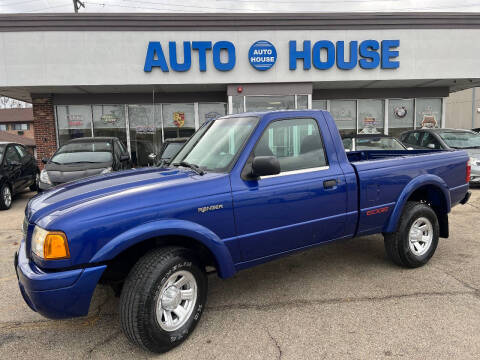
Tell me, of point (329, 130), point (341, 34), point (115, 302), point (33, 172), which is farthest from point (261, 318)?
point (341, 34)

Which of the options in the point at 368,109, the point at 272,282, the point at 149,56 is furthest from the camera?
the point at 368,109

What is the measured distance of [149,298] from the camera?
8.21ft

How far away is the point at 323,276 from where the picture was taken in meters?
4.04

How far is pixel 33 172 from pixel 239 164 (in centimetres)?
992

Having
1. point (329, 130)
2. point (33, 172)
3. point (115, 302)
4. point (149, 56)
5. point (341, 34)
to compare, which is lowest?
point (115, 302)

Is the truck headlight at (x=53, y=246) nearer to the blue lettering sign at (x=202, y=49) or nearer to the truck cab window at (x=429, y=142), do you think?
the truck cab window at (x=429, y=142)

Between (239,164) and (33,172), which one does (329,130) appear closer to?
(239,164)

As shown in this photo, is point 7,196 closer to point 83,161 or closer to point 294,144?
point 83,161

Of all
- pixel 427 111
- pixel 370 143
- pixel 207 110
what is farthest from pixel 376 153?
pixel 427 111

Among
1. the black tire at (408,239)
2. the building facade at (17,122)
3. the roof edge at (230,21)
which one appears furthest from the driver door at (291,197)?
the building facade at (17,122)

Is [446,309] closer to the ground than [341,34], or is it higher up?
closer to the ground

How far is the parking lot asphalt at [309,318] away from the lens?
2.67 m

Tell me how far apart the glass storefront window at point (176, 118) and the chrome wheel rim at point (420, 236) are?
36.8ft

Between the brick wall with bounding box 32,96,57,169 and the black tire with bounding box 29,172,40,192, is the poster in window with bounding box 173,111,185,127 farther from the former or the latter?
the black tire with bounding box 29,172,40,192
